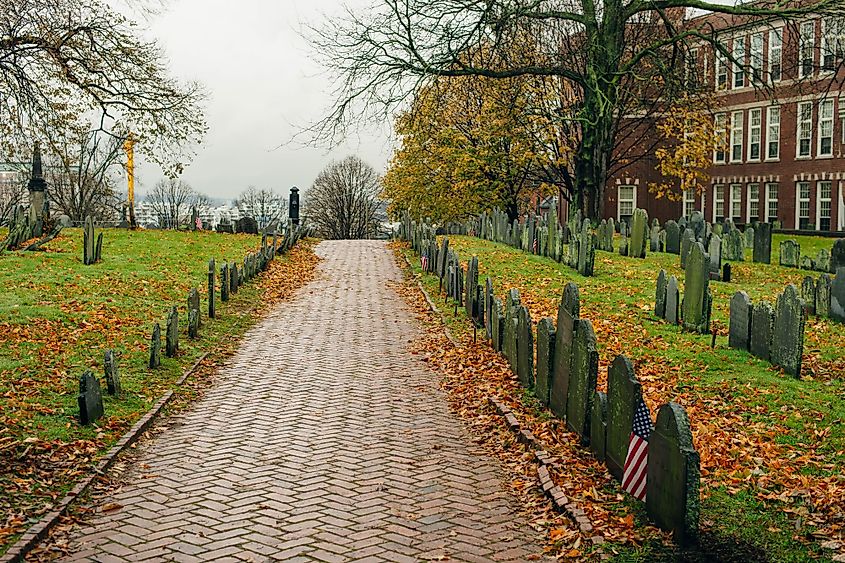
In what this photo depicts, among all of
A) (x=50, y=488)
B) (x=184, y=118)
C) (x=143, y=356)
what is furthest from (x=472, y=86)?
(x=50, y=488)

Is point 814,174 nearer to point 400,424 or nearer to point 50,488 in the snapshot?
point 400,424

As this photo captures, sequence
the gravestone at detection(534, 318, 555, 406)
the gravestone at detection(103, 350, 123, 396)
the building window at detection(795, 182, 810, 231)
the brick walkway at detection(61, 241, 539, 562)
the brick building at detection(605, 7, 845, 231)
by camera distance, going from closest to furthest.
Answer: the brick walkway at detection(61, 241, 539, 562) < the gravestone at detection(534, 318, 555, 406) < the gravestone at detection(103, 350, 123, 396) < the brick building at detection(605, 7, 845, 231) < the building window at detection(795, 182, 810, 231)

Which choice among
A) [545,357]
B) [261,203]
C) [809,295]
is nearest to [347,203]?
[261,203]

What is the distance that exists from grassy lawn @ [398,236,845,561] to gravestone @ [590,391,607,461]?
138 millimetres

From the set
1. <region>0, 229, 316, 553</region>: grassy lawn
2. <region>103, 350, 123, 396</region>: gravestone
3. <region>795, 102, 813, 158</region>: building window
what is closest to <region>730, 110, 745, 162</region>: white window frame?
<region>795, 102, 813, 158</region>: building window

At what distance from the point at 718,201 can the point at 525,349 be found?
1582 inches

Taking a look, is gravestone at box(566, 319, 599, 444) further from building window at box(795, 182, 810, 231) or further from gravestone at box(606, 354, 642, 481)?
building window at box(795, 182, 810, 231)

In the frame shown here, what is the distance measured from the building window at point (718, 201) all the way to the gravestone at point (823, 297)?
33.3 m

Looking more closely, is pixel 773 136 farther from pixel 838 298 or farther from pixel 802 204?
pixel 838 298

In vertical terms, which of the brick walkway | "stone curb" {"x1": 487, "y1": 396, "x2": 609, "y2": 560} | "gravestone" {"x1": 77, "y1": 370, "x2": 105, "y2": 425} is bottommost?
the brick walkway

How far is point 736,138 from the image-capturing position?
4694 cm

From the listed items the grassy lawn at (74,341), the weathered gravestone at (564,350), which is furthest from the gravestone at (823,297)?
the grassy lawn at (74,341)

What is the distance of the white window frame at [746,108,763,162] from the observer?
45594 mm

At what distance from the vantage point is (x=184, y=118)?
26.2 meters
